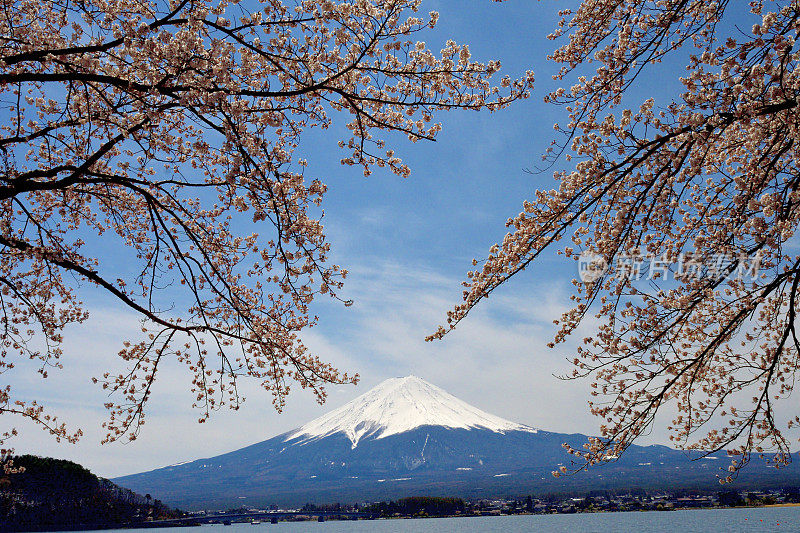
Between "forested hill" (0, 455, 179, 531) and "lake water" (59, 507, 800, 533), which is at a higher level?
"forested hill" (0, 455, 179, 531)

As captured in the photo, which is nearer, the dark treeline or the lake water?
the lake water

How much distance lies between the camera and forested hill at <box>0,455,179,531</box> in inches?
2125

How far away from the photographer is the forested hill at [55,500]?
53969mm

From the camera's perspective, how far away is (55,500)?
Result: 57312 millimetres

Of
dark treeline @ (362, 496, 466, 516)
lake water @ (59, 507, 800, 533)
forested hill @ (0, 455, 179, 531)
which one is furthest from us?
dark treeline @ (362, 496, 466, 516)

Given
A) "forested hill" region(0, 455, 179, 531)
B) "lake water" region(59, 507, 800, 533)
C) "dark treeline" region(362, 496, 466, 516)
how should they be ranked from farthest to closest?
1. "dark treeline" region(362, 496, 466, 516)
2. "lake water" region(59, 507, 800, 533)
3. "forested hill" region(0, 455, 179, 531)

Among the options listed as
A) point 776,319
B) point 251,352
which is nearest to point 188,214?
point 251,352

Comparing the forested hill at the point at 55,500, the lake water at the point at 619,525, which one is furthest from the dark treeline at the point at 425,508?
the forested hill at the point at 55,500

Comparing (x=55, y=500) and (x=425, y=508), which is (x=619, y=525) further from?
(x=55, y=500)

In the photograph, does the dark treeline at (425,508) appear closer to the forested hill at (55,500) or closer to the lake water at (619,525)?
the lake water at (619,525)

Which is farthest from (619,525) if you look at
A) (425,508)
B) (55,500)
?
(55,500)

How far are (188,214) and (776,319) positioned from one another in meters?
6.42

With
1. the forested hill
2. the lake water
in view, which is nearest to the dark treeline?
the lake water

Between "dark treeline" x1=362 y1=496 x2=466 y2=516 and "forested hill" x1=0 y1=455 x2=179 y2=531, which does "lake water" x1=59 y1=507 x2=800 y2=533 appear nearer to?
"dark treeline" x1=362 y1=496 x2=466 y2=516
